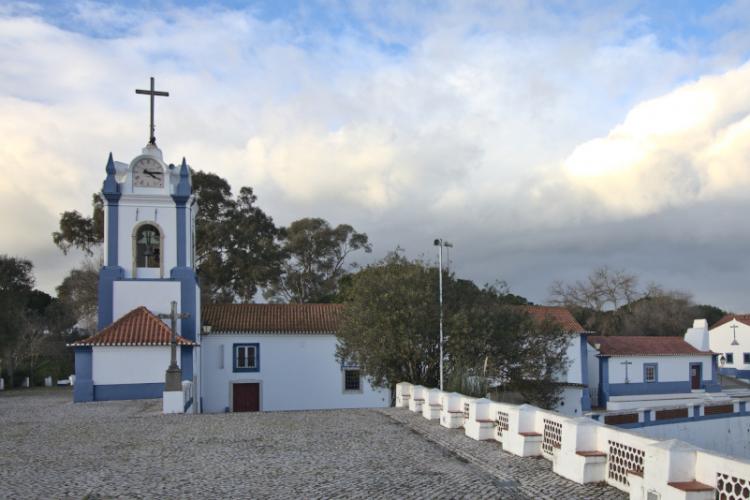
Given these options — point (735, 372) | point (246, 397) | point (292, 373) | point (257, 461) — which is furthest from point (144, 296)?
point (735, 372)

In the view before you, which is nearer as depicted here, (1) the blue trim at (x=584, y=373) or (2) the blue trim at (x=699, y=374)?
(1) the blue trim at (x=584, y=373)

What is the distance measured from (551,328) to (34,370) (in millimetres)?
27269

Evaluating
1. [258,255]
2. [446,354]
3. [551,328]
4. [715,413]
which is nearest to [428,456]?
[446,354]

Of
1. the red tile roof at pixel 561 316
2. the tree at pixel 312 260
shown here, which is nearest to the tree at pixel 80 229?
the tree at pixel 312 260

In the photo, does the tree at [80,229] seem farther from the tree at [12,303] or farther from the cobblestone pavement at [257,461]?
the cobblestone pavement at [257,461]

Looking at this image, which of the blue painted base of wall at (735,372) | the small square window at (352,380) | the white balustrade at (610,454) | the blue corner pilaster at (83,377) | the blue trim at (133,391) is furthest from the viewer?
the blue painted base of wall at (735,372)

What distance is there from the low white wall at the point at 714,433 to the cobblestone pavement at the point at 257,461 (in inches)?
382

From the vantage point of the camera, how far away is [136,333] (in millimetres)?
20531

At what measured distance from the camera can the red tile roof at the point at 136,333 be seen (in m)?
20.0

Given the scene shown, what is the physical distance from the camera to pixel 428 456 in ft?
31.7

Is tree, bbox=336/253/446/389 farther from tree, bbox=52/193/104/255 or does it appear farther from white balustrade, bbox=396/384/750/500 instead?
tree, bbox=52/193/104/255

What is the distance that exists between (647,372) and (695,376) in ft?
10.8

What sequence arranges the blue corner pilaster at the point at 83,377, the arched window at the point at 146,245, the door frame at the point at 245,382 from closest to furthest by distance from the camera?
the blue corner pilaster at the point at 83,377
the arched window at the point at 146,245
the door frame at the point at 245,382

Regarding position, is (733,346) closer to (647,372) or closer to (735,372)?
(735,372)
